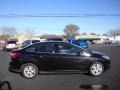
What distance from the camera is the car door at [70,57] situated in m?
11.0

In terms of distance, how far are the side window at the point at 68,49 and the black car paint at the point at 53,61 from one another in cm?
14

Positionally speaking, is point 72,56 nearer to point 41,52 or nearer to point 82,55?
point 82,55

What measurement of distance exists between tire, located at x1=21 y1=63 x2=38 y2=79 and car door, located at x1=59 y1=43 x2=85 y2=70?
1198 mm

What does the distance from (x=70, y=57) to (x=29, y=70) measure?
1811mm

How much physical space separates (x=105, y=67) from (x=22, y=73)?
11.9 feet

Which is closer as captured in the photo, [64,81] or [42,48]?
[64,81]

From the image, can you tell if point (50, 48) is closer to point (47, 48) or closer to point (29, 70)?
point (47, 48)

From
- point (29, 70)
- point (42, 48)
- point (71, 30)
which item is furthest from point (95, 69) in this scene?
point (71, 30)

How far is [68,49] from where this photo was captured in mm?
11148

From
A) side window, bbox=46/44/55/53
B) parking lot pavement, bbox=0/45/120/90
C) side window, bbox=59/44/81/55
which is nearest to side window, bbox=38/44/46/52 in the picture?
side window, bbox=46/44/55/53

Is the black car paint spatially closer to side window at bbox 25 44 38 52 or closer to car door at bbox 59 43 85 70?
car door at bbox 59 43 85 70

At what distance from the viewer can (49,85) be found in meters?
9.32

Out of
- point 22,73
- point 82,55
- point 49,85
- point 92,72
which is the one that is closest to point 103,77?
point 92,72

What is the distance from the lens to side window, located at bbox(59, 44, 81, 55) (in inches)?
436
